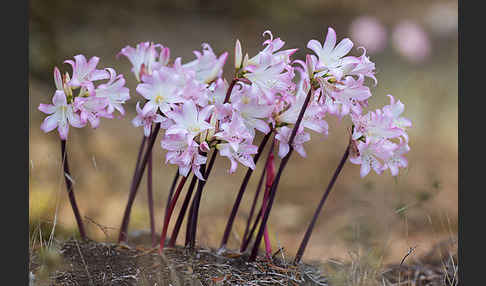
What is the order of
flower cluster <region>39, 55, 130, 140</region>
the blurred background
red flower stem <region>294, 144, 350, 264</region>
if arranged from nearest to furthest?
flower cluster <region>39, 55, 130, 140</region>, red flower stem <region>294, 144, 350, 264</region>, the blurred background

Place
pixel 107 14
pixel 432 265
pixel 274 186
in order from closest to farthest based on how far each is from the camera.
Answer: pixel 274 186 < pixel 432 265 < pixel 107 14

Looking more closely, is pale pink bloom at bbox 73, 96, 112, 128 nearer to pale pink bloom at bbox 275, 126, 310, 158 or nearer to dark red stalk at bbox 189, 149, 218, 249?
dark red stalk at bbox 189, 149, 218, 249

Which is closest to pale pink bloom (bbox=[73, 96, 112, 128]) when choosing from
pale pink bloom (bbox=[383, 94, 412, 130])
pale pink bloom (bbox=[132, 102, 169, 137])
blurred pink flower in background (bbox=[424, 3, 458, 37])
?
pale pink bloom (bbox=[132, 102, 169, 137])

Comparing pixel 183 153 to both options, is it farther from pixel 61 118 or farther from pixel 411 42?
pixel 411 42

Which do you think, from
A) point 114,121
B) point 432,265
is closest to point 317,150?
point 114,121

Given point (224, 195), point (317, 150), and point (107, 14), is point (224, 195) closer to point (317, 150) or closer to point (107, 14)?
point (317, 150)

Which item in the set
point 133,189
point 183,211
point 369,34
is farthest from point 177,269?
point 369,34

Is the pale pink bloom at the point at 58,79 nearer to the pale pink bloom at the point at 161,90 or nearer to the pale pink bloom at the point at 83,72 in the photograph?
the pale pink bloom at the point at 83,72
